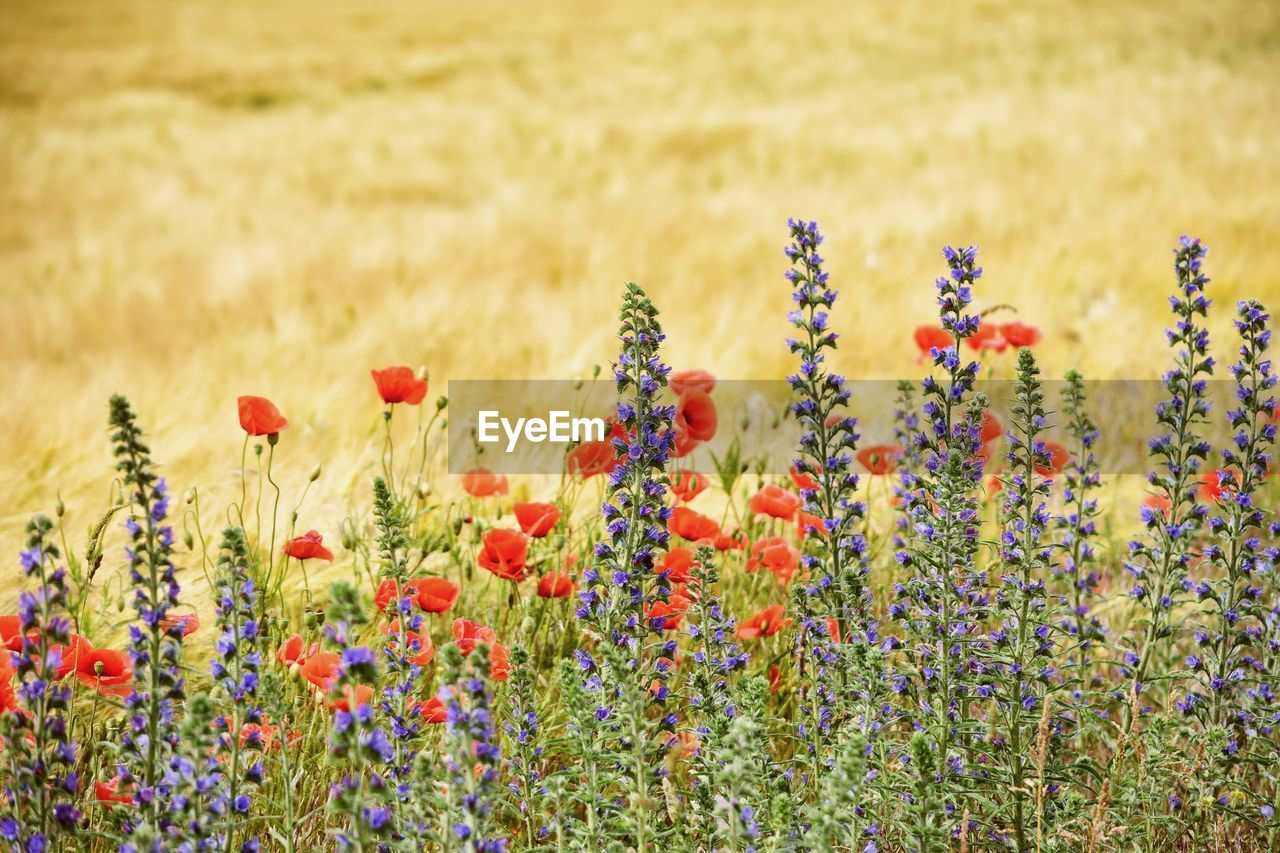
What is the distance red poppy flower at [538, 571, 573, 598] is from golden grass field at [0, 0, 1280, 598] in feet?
2.90

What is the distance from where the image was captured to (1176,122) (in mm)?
9047

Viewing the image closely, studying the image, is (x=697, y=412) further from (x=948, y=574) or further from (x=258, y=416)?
(x=258, y=416)

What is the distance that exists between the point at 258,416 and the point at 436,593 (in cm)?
63

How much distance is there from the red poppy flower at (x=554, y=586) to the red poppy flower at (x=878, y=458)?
77 cm

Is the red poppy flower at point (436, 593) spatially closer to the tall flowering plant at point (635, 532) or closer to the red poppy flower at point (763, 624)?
the tall flowering plant at point (635, 532)

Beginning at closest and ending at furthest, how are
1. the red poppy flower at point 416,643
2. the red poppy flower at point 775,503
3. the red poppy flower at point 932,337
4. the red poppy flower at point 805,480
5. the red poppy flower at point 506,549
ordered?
the red poppy flower at point 805,480 → the red poppy flower at point 416,643 → the red poppy flower at point 506,549 → the red poppy flower at point 775,503 → the red poppy flower at point 932,337

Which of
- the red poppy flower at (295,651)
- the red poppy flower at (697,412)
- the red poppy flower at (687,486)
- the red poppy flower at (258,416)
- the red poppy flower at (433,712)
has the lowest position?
the red poppy flower at (433,712)

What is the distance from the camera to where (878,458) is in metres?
2.57

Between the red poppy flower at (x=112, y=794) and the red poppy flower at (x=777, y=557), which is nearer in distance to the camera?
the red poppy flower at (x=112, y=794)

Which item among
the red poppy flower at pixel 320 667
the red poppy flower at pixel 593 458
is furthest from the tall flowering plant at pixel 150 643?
the red poppy flower at pixel 593 458

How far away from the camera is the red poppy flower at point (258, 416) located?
2348 millimetres

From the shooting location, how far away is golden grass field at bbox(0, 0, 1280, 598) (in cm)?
429

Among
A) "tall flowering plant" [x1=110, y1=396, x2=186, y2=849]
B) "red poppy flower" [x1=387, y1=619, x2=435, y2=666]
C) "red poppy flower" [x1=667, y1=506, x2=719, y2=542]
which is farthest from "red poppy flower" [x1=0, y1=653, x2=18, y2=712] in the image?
"red poppy flower" [x1=667, y1=506, x2=719, y2=542]

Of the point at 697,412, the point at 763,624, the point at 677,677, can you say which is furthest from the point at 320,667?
the point at 697,412
